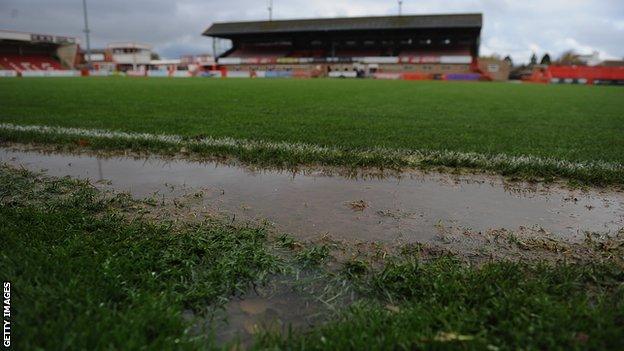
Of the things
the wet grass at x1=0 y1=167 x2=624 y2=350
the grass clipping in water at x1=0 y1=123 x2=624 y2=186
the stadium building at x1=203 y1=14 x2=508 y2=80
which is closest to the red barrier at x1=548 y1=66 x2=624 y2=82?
the stadium building at x1=203 y1=14 x2=508 y2=80

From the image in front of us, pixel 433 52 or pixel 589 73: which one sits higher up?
pixel 433 52

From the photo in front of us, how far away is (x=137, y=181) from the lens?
3328mm

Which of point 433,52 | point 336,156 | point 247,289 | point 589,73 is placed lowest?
point 247,289

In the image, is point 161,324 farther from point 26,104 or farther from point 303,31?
point 303,31

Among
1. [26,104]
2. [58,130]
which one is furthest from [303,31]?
[58,130]

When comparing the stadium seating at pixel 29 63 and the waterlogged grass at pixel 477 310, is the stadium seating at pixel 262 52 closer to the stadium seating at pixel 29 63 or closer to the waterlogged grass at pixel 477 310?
the stadium seating at pixel 29 63

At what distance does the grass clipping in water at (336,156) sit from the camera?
3594 millimetres

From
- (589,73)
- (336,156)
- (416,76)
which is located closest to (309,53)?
(416,76)

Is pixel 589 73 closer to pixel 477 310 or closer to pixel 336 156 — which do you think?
pixel 336 156

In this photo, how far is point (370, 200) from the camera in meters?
2.89

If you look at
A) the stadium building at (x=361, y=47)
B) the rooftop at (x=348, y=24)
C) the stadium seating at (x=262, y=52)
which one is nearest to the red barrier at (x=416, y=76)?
the stadium building at (x=361, y=47)

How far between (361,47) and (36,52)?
45767 mm

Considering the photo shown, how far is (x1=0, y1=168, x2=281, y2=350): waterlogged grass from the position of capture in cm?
134

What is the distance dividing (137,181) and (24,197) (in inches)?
29.6
